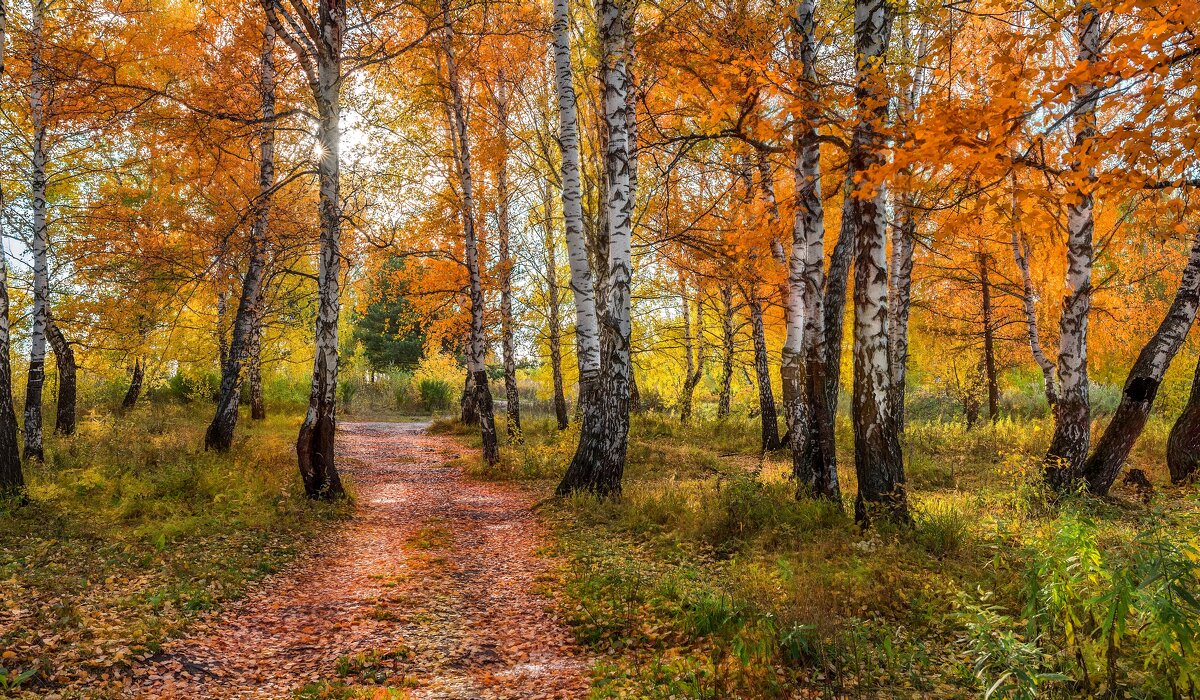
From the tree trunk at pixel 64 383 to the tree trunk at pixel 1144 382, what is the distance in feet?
62.7

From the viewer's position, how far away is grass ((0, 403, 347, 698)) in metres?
3.68

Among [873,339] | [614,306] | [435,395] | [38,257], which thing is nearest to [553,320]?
[614,306]

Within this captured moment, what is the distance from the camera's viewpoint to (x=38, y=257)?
10094 mm

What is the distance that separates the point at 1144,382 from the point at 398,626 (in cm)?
955

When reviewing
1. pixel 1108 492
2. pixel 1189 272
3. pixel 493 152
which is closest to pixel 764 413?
pixel 1108 492

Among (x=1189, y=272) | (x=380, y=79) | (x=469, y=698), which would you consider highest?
(x=380, y=79)

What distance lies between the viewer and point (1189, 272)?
780cm

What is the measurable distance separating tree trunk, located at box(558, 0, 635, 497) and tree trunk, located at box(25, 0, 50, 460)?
28.8 feet

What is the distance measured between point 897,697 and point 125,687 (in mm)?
4282

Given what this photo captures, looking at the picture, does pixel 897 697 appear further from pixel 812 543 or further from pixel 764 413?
pixel 764 413

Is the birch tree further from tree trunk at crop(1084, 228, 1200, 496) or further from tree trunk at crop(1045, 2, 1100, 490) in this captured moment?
tree trunk at crop(1084, 228, 1200, 496)

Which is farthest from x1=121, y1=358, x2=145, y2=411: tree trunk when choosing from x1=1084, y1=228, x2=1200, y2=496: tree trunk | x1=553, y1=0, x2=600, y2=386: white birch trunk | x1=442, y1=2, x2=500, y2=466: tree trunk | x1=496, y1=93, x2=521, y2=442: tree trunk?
x1=1084, y1=228, x2=1200, y2=496: tree trunk

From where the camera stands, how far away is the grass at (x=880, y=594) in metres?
2.86

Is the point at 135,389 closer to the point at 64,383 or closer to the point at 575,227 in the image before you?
the point at 64,383
